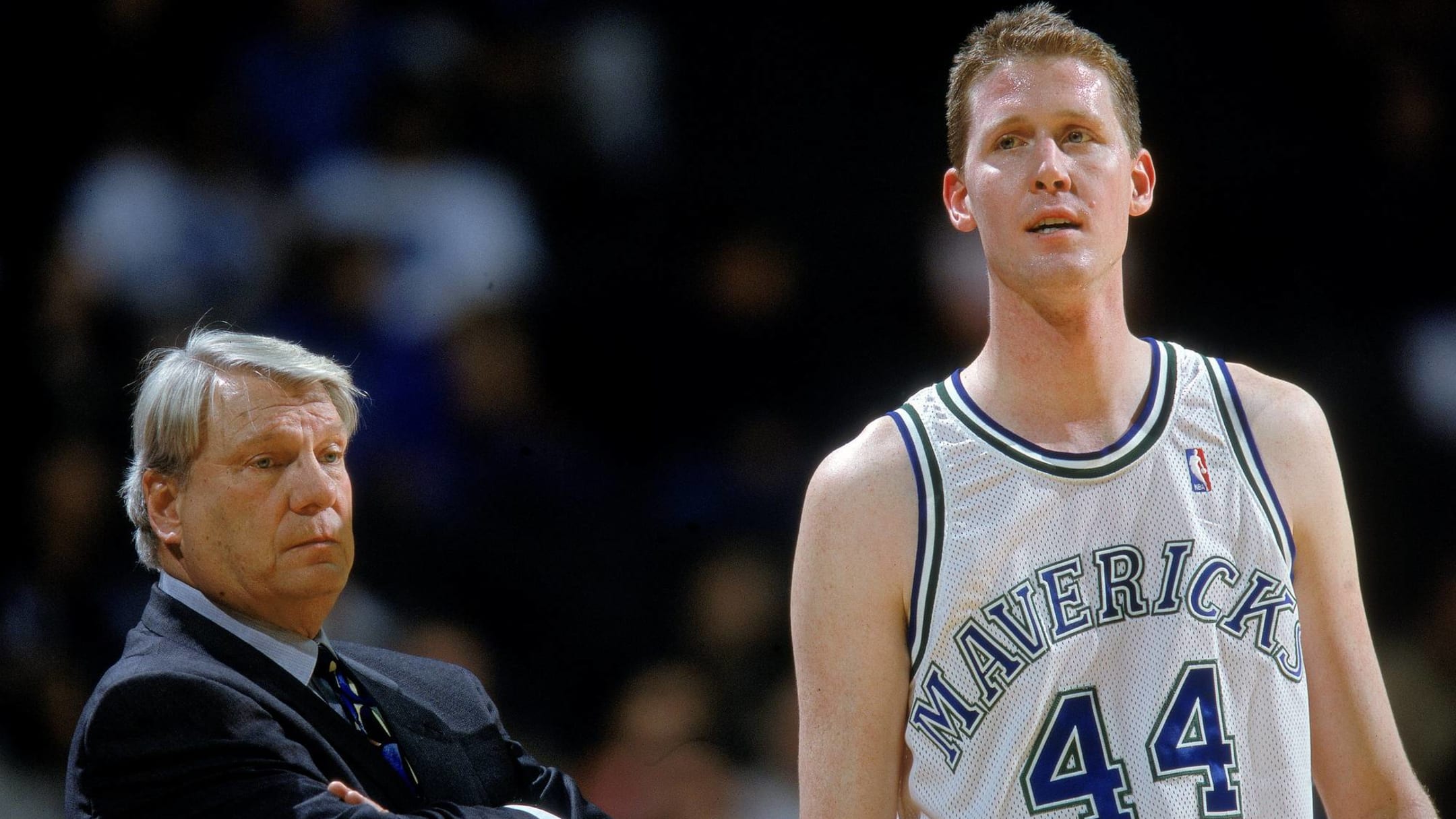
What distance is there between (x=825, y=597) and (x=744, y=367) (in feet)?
5.14

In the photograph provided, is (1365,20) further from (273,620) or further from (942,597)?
(273,620)

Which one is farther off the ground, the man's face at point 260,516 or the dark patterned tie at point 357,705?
the man's face at point 260,516

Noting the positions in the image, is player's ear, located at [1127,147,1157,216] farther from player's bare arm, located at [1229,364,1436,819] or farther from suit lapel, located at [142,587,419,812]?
suit lapel, located at [142,587,419,812]

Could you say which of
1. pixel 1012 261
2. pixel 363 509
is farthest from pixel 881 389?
pixel 1012 261

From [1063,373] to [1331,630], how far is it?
49cm

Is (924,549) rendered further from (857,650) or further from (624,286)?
(624,286)

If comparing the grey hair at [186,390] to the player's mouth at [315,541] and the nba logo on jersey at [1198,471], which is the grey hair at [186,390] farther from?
the nba logo on jersey at [1198,471]

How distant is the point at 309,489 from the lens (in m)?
2.27

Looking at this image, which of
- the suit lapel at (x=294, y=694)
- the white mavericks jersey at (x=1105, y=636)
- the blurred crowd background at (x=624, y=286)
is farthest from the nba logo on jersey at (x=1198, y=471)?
the blurred crowd background at (x=624, y=286)

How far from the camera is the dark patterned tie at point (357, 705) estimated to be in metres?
2.27

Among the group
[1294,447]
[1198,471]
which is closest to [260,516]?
[1198,471]

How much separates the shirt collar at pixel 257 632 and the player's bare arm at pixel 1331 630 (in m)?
1.43

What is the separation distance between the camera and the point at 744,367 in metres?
3.46

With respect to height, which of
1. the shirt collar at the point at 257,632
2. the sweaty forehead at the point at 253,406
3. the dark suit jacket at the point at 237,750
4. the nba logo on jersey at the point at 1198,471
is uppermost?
the sweaty forehead at the point at 253,406
